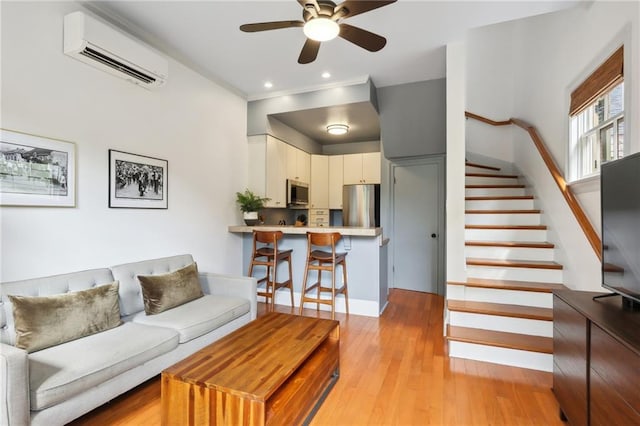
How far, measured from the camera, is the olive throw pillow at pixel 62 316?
1.71 meters

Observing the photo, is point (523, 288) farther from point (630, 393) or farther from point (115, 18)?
point (115, 18)

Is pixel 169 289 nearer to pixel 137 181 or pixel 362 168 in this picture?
pixel 137 181

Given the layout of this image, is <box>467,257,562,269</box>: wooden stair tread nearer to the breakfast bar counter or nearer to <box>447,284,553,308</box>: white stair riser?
<box>447,284,553,308</box>: white stair riser

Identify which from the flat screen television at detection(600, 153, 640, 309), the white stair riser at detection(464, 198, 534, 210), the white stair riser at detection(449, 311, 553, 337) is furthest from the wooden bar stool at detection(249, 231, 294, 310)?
the flat screen television at detection(600, 153, 640, 309)

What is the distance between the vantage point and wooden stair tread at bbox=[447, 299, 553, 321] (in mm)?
2555

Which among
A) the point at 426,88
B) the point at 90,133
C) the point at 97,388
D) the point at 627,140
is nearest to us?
the point at 97,388

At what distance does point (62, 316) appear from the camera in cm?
186

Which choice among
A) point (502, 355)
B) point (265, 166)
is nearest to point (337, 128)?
point (265, 166)

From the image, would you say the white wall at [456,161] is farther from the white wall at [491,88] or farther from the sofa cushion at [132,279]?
the sofa cushion at [132,279]

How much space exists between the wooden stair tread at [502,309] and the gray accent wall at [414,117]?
235cm

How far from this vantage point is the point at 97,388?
1688mm

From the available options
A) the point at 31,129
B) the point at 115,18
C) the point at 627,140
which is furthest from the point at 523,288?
the point at 115,18

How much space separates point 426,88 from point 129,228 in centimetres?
371

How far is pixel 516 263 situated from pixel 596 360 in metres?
1.92
